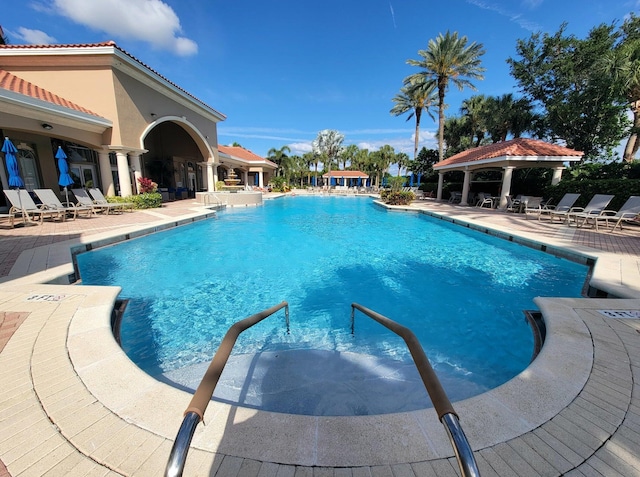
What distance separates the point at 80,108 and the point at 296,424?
1648 centimetres

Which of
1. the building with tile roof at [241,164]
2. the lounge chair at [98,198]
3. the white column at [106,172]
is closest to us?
the lounge chair at [98,198]

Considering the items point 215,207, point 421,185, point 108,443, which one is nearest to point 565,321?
point 108,443

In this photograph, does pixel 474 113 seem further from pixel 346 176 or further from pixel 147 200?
pixel 147 200

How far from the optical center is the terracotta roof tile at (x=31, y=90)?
34.2ft

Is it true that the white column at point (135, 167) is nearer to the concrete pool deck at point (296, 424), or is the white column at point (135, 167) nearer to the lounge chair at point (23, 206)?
the lounge chair at point (23, 206)

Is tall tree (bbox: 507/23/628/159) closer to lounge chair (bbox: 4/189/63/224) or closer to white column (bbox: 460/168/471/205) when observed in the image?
white column (bbox: 460/168/471/205)

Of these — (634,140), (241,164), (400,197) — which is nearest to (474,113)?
(634,140)

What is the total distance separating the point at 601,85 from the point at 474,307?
18.7 metres

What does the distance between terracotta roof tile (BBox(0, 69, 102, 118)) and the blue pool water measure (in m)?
7.56

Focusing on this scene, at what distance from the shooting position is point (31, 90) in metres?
11.1

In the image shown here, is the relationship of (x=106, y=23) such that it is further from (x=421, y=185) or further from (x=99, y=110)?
(x=421, y=185)

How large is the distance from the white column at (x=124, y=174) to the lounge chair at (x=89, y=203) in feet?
5.99

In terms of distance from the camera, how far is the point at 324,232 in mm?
11828

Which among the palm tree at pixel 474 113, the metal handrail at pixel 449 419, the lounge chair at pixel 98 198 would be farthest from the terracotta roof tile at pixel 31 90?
the palm tree at pixel 474 113
